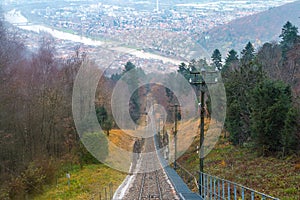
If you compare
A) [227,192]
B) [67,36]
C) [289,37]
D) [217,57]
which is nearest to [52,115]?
[227,192]

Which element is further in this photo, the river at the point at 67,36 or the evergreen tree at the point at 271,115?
the river at the point at 67,36

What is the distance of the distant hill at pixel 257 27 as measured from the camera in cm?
5678

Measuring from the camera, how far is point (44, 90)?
88.3ft

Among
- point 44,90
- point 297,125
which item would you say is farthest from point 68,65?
point 297,125

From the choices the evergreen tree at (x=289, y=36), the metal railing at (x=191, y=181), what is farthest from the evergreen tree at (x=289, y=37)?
the metal railing at (x=191, y=181)

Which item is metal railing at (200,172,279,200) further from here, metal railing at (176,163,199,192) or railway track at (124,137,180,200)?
metal railing at (176,163,199,192)

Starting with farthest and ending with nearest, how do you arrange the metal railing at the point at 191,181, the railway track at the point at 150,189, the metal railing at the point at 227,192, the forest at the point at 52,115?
the metal railing at the point at 191,181
the forest at the point at 52,115
the railway track at the point at 150,189
the metal railing at the point at 227,192

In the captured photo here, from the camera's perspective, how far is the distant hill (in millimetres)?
56784

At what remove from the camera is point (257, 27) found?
67500 mm

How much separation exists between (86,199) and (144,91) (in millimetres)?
51748

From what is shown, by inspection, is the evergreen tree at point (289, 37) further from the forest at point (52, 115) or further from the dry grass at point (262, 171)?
the dry grass at point (262, 171)

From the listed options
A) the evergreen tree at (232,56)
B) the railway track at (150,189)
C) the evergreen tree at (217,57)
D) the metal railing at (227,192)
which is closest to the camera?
the metal railing at (227,192)

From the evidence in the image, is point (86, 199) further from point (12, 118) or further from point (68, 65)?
point (68, 65)

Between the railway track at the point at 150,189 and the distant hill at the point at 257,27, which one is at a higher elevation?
the distant hill at the point at 257,27
